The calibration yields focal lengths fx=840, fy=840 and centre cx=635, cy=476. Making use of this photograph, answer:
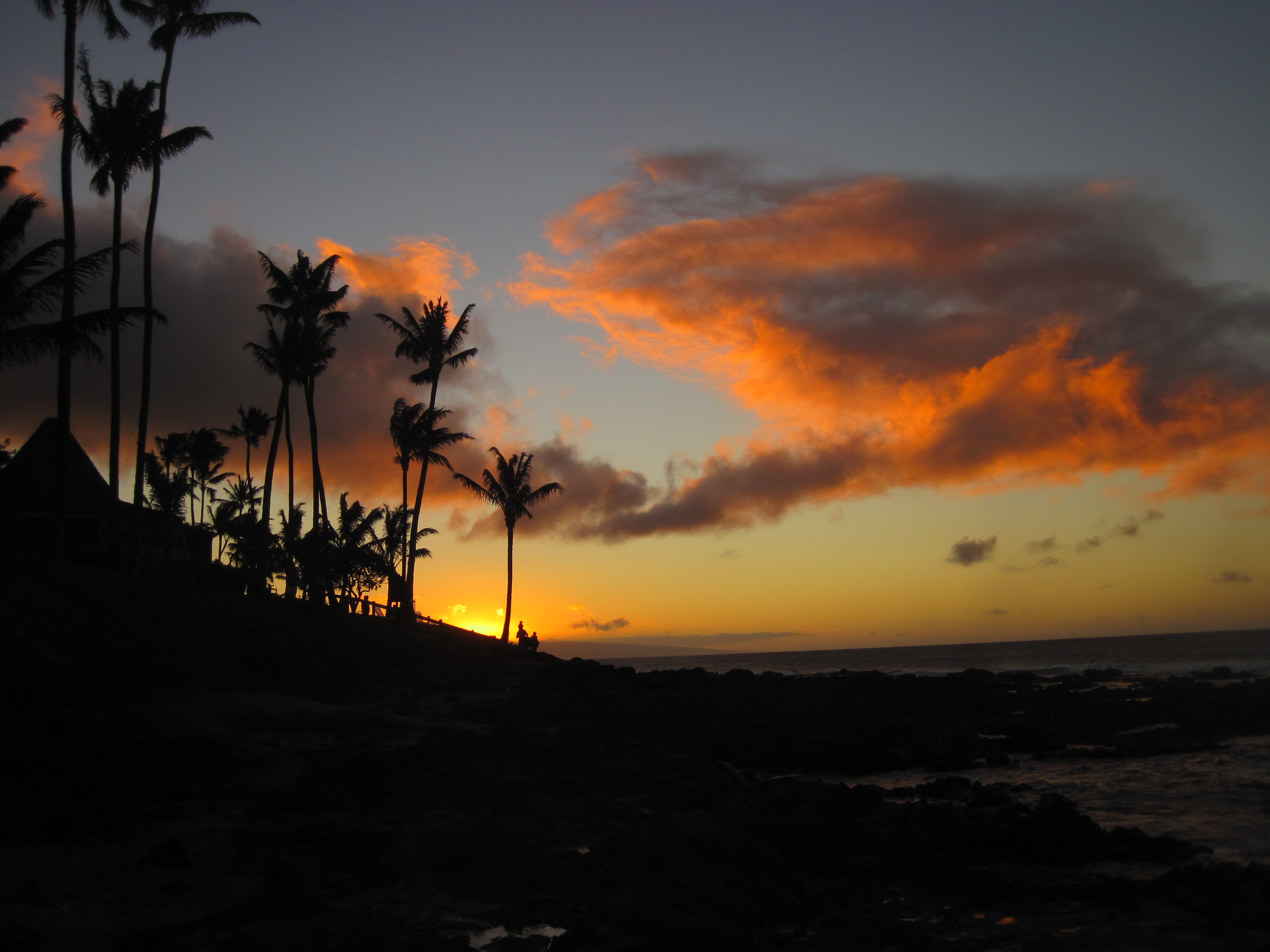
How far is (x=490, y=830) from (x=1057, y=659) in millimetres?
95921

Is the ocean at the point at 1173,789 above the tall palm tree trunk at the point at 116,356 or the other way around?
the other way around

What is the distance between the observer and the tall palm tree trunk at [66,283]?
2177 cm

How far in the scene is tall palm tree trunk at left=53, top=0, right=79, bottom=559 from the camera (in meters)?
21.8

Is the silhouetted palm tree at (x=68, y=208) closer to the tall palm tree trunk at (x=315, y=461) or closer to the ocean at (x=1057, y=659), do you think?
the tall palm tree trunk at (x=315, y=461)

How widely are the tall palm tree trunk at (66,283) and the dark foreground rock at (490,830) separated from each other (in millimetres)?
2735

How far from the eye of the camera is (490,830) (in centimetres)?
1070

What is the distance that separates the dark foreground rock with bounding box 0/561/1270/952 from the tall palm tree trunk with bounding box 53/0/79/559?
2.74 meters

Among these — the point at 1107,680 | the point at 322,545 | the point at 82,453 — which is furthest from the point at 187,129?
the point at 1107,680

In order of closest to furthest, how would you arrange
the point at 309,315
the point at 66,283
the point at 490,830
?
the point at 490,830
the point at 66,283
the point at 309,315

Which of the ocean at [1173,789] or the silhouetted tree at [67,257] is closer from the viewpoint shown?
the ocean at [1173,789]

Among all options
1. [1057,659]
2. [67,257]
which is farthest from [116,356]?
[1057,659]

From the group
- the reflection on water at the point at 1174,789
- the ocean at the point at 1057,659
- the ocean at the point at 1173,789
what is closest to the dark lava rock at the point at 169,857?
the ocean at the point at 1173,789

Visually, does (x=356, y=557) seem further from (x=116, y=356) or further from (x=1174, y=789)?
(x=1174, y=789)

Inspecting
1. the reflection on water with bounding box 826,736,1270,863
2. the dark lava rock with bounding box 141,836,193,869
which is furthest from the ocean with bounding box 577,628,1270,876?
the dark lava rock with bounding box 141,836,193,869
